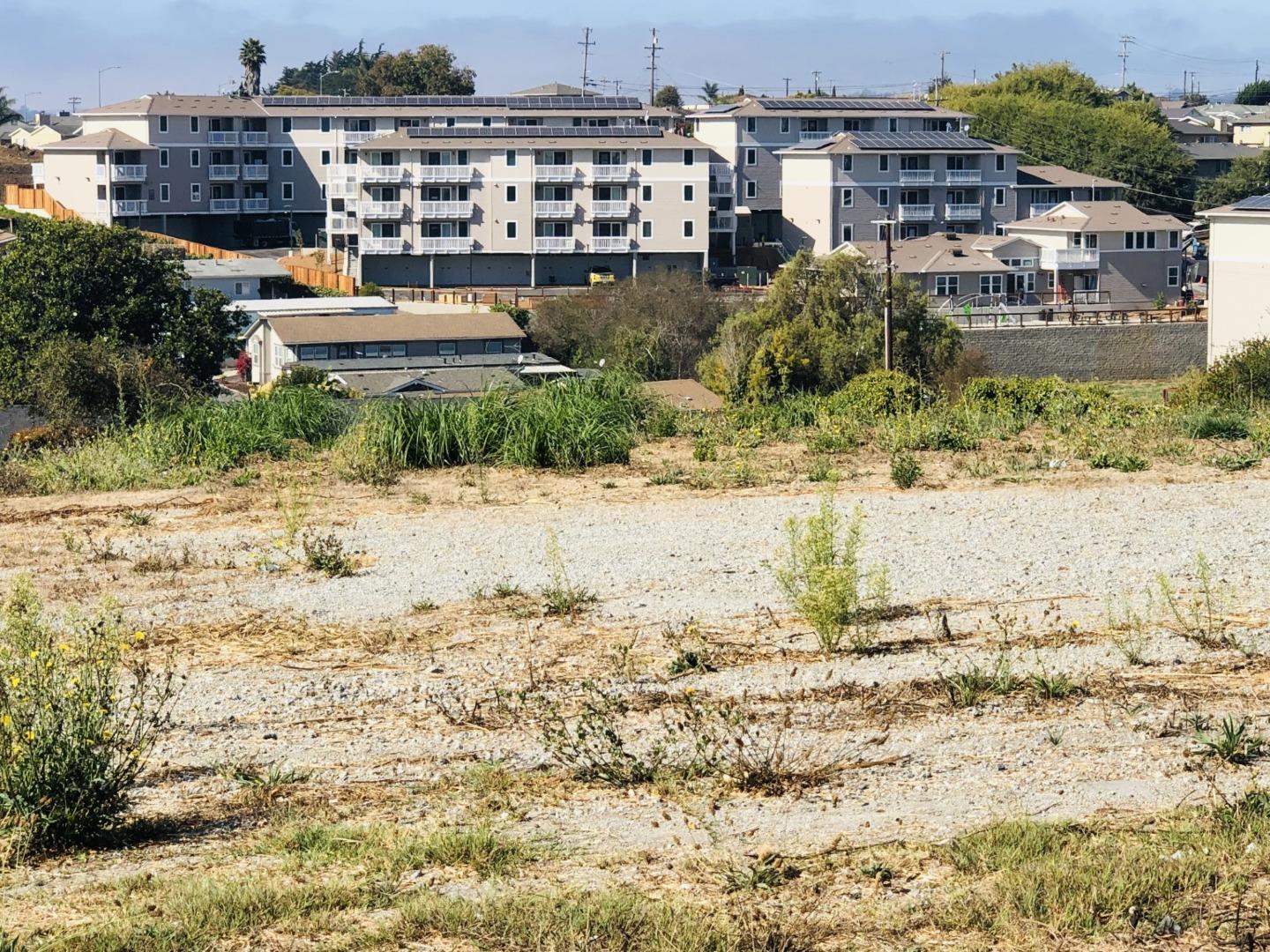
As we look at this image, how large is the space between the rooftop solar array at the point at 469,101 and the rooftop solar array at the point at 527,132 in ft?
24.8

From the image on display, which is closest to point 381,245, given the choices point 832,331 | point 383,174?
point 383,174

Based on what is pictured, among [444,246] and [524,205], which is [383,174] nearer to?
[444,246]

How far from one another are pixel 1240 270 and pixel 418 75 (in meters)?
76.1

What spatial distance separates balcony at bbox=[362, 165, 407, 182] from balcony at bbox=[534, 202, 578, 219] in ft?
19.7

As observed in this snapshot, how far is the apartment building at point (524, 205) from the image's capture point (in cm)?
7812

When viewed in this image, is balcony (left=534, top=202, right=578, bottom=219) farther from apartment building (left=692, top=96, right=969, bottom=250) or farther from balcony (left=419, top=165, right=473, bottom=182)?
apartment building (left=692, top=96, right=969, bottom=250)

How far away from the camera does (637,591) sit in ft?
36.4

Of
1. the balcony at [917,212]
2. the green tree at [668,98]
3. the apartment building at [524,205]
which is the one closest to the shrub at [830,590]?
the apartment building at [524,205]

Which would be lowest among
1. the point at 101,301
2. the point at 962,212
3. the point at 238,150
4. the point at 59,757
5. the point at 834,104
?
the point at 59,757

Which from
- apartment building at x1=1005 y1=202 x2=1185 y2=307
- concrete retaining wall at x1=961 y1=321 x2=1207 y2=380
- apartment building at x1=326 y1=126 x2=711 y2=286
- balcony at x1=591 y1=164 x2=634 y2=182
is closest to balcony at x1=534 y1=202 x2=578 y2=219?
apartment building at x1=326 y1=126 x2=711 y2=286

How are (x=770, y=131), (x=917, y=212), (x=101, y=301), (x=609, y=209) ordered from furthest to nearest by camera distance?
(x=770, y=131)
(x=917, y=212)
(x=609, y=209)
(x=101, y=301)

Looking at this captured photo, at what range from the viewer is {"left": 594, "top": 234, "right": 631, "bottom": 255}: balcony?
79562 mm

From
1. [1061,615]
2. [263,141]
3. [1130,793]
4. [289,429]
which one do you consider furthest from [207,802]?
[263,141]

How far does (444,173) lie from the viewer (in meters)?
78.0
